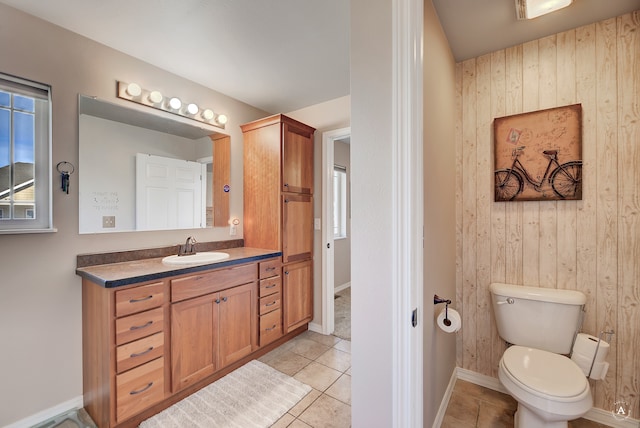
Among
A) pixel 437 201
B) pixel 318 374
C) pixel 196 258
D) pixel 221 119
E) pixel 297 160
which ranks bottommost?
pixel 318 374

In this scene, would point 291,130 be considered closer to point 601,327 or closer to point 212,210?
point 212,210

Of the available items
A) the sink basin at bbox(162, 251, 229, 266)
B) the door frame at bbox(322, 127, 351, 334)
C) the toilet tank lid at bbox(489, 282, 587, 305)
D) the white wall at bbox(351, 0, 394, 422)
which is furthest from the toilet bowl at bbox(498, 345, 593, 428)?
the sink basin at bbox(162, 251, 229, 266)

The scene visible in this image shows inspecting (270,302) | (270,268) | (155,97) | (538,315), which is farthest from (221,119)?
(538,315)

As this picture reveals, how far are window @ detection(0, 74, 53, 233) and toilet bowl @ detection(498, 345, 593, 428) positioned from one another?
108 inches

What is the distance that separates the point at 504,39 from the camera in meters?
1.74

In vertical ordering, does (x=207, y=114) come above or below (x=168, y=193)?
above

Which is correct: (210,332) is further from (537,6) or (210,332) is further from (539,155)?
(537,6)

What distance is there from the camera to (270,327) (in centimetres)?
242

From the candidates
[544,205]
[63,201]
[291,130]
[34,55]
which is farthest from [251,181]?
[544,205]

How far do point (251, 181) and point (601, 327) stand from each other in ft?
9.23

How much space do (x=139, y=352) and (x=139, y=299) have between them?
31 centimetres

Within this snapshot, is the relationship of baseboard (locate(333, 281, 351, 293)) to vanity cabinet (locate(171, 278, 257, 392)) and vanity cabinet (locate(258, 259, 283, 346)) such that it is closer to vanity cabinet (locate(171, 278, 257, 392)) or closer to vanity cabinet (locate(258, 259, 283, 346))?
vanity cabinet (locate(258, 259, 283, 346))

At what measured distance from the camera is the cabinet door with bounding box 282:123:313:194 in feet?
8.39

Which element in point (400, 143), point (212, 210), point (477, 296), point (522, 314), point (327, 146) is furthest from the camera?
point (327, 146)
